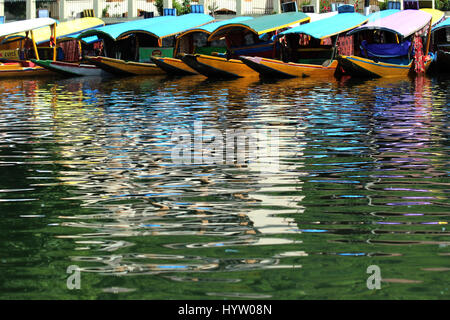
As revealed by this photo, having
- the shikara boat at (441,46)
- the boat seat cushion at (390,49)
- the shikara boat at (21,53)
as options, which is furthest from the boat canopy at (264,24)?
the shikara boat at (21,53)

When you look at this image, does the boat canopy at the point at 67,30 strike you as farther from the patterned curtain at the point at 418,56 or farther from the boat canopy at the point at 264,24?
the patterned curtain at the point at 418,56

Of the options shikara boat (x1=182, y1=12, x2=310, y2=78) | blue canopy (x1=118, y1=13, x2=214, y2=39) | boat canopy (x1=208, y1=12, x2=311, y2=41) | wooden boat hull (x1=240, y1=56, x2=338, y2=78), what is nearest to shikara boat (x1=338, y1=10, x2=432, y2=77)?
wooden boat hull (x1=240, y1=56, x2=338, y2=78)

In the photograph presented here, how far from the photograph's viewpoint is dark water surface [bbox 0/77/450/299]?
213 inches

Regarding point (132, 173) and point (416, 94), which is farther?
point (416, 94)

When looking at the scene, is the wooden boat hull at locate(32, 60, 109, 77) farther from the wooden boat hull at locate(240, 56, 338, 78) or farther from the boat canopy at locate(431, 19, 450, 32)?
the boat canopy at locate(431, 19, 450, 32)

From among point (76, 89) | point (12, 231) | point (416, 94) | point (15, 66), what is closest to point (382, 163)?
point (12, 231)

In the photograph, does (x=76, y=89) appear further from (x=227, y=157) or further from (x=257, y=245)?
(x=257, y=245)

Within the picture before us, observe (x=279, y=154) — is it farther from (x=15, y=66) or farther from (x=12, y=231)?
(x=15, y=66)

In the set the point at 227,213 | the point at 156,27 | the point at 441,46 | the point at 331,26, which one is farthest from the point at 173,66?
the point at 227,213

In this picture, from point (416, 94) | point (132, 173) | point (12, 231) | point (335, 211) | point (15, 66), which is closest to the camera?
point (12, 231)

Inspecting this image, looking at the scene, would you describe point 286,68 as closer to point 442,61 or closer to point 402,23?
point 402,23

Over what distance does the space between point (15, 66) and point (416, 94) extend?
2021cm

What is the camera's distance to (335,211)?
737 cm
